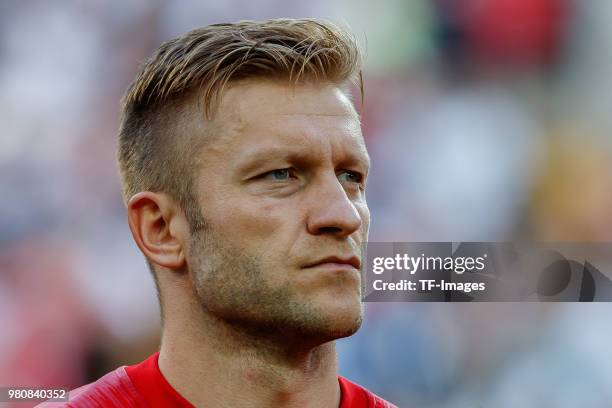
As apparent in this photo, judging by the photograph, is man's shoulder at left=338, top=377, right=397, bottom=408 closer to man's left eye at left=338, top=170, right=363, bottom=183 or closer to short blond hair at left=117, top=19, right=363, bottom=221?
man's left eye at left=338, top=170, right=363, bottom=183

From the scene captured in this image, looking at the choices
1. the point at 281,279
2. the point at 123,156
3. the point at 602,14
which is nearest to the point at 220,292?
the point at 281,279

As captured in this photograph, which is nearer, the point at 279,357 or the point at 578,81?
the point at 279,357

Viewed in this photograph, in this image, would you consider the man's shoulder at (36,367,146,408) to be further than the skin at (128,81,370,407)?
Yes

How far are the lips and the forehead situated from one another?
0.29 meters

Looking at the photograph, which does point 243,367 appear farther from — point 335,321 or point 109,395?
point 109,395

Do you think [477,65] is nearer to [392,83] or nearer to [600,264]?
[392,83]

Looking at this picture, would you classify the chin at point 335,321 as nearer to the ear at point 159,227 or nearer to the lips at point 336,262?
the lips at point 336,262

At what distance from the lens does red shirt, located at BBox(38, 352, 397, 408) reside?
250cm

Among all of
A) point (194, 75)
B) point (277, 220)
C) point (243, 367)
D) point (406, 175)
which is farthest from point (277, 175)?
point (406, 175)

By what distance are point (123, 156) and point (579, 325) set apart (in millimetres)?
3803

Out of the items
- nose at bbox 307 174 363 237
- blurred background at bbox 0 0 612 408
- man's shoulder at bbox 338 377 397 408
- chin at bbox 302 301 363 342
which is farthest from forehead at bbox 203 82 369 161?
blurred background at bbox 0 0 612 408

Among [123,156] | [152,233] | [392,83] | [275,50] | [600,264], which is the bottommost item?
[152,233]

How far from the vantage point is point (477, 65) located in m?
5.89

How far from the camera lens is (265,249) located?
2295 millimetres
